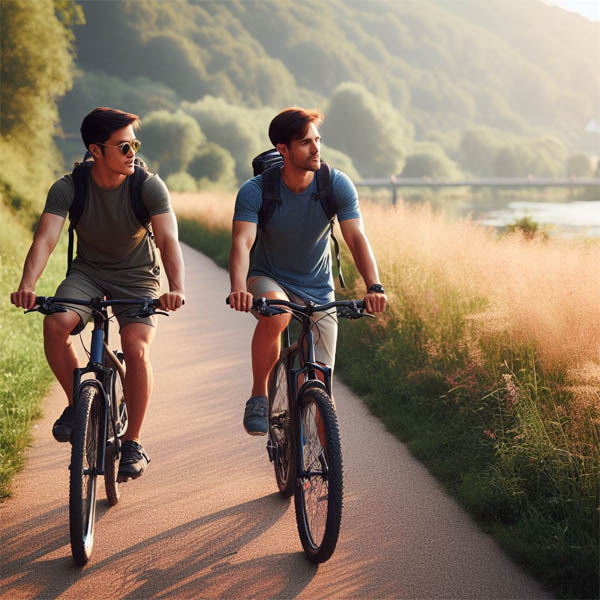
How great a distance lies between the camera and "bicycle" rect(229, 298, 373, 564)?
337cm

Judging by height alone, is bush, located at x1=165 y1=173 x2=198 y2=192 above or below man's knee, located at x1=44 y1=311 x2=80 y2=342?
above

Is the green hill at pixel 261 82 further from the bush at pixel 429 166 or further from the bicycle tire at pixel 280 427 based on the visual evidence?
the bicycle tire at pixel 280 427

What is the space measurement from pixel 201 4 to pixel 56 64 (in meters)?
187

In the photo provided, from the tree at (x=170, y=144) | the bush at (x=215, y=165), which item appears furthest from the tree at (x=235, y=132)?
the bush at (x=215, y=165)

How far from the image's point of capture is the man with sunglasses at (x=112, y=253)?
12.5 ft

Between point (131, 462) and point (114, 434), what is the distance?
185mm

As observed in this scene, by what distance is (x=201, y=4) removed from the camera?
632ft

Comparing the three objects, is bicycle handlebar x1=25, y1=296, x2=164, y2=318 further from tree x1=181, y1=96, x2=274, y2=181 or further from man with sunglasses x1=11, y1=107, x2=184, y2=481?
tree x1=181, y1=96, x2=274, y2=181

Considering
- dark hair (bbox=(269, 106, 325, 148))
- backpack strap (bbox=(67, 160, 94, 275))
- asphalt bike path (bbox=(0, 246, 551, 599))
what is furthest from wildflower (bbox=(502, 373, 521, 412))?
backpack strap (bbox=(67, 160, 94, 275))

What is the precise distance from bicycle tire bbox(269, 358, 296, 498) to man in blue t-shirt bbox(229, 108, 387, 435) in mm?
204

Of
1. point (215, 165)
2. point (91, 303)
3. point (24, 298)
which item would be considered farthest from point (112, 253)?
point (215, 165)

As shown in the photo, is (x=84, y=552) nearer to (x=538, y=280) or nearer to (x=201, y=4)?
(x=538, y=280)

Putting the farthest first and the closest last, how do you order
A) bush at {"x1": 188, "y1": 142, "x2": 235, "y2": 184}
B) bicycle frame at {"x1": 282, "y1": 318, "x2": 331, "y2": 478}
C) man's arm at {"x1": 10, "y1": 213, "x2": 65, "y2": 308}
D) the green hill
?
1. the green hill
2. bush at {"x1": 188, "y1": 142, "x2": 235, "y2": 184}
3. man's arm at {"x1": 10, "y1": 213, "x2": 65, "y2": 308}
4. bicycle frame at {"x1": 282, "y1": 318, "x2": 331, "y2": 478}

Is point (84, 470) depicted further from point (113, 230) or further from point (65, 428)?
point (113, 230)
